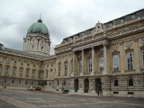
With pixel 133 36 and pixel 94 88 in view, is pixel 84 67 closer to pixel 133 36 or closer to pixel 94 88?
pixel 94 88

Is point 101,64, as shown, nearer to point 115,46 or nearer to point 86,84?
point 115,46

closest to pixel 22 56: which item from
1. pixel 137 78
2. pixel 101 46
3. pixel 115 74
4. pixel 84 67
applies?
pixel 84 67

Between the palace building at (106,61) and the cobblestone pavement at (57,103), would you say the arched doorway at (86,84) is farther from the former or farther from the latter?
the cobblestone pavement at (57,103)

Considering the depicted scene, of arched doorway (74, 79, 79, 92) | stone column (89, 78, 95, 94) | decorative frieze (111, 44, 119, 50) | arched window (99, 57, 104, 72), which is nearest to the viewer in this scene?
decorative frieze (111, 44, 119, 50)

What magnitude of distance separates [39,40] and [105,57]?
68766 millimetres

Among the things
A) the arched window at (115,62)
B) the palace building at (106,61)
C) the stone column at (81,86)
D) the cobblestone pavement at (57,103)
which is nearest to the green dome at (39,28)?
the palace building at (106,61)

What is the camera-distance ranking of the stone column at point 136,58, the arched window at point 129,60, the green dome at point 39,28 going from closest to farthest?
1. the stone column at point 136,58
2. the arched window at point 129,60
3. the green dome at point 39,28

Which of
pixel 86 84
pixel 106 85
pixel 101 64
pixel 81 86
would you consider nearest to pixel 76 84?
pixel 81 86

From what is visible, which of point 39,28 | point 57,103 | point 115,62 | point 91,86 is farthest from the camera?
point 39,28

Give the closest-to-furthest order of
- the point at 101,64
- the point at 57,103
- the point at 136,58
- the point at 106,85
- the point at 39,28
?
the point at 57,103
the point at 136,58
the point at 106,85
the point at 101,64
the point at 39,28

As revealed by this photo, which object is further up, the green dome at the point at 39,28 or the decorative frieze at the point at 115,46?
the green dome at the point at 39,28

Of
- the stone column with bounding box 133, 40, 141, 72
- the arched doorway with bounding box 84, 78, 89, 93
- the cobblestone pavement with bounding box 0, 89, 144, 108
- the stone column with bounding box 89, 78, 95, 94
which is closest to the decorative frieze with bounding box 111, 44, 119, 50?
the stone column with bounding box 133, 40, 141, 72

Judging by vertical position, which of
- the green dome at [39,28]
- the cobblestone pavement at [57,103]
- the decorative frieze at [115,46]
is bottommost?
the cobblestone pavement at [57,103]

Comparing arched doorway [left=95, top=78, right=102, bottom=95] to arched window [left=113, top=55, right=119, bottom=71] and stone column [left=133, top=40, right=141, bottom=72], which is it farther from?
stone column [left=133, top=40, right=141, bottom=72]
